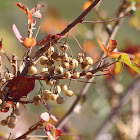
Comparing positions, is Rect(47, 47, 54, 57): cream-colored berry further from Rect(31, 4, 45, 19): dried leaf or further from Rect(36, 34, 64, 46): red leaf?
Rect(31, 4, 45, 19): dried leaf

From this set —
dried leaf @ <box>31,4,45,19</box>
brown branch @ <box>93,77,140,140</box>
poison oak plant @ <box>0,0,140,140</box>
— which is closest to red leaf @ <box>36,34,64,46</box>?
poison oak plant @ <box>0,0,140,140</box>

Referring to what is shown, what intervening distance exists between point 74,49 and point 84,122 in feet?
2.10

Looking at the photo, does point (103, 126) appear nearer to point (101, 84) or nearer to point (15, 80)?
point (101, 84)

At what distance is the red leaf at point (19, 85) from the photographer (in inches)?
24.1

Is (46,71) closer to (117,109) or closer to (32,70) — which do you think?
(32,70)

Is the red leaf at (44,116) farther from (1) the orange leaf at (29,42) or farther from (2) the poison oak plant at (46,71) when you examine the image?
(1) the orange leaf at (29,42)

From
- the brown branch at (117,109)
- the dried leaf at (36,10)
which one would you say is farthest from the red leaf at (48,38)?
the brown branch at (117,109)

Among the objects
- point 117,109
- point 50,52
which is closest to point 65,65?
point 50,52

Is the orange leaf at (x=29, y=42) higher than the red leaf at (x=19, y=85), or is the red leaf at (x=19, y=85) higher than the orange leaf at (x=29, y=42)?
the orange leaf at (x=29, y=42)

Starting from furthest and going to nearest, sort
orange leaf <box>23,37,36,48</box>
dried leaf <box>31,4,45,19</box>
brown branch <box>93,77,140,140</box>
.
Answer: brown branch <box>93,77,140,140</box> → dried leaf <box>31,4,45,19</box> → orange leaf <box>23,37,36,48</box>

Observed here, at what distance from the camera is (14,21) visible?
3543mm

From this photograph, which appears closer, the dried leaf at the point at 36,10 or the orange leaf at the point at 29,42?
the orange leaf at the point at 29,42

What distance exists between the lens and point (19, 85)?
24.1 inches

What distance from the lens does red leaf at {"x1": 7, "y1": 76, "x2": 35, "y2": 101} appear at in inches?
24.1
